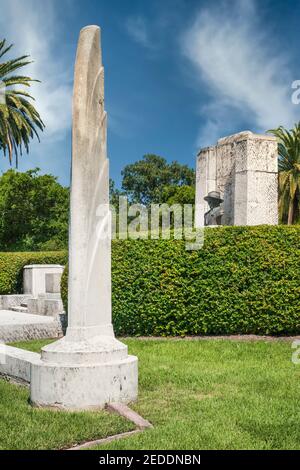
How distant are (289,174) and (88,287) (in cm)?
2512

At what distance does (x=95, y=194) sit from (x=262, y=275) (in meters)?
4.87

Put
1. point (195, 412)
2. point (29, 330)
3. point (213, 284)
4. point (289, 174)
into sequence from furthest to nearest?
point (289, 174) < point (29, 330) < point (213, 284) < point (195, 412)

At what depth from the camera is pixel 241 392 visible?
5.45 metres

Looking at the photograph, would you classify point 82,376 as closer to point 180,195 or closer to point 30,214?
point 30,214

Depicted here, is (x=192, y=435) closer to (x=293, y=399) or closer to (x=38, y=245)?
(x=293, y=399)

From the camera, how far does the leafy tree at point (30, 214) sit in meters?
29.5

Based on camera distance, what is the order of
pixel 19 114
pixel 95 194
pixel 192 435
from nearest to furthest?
pixel 192 435
pixel 95 194
pixel 19 114

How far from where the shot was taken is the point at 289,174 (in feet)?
94.4

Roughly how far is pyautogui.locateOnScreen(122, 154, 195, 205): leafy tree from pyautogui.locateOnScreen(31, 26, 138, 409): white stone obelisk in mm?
41694

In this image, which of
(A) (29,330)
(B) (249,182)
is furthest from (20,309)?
(B) (249,182)

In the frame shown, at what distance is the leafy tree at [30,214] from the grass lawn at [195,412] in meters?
22.9

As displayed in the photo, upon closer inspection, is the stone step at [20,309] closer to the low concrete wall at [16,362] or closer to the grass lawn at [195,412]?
the grass lawn at [195,412]
